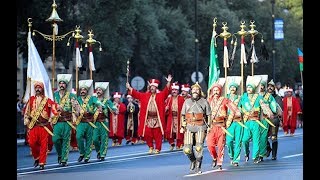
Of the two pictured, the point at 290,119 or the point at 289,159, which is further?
the point at 290,119

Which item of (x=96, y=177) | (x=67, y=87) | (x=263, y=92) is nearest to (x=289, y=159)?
(x=263, y=92)

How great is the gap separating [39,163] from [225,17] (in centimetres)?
4243

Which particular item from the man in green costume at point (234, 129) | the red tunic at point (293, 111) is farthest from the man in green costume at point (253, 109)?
the red tunic at point (293, 111)

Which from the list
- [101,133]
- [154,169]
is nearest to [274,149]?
[101,133]

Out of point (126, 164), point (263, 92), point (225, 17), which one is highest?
point (225, 17)

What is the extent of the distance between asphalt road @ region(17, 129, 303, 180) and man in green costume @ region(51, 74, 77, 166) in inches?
14.4

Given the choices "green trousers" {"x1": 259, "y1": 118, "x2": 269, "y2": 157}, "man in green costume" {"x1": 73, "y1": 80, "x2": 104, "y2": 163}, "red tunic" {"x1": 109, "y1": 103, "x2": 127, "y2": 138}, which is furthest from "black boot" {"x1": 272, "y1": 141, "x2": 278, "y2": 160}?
"red tunic" {"x1": 109, "y1": 103, "x2": 127, "y2": 138}

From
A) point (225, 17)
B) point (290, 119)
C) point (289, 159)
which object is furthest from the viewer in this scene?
point (225, 17)

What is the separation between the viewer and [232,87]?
72.4 feet

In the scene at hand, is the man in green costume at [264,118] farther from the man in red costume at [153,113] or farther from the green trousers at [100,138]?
the man in red costume at [153,113]

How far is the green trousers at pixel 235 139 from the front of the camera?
21.4 metres

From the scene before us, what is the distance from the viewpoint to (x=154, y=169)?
66.9ft
